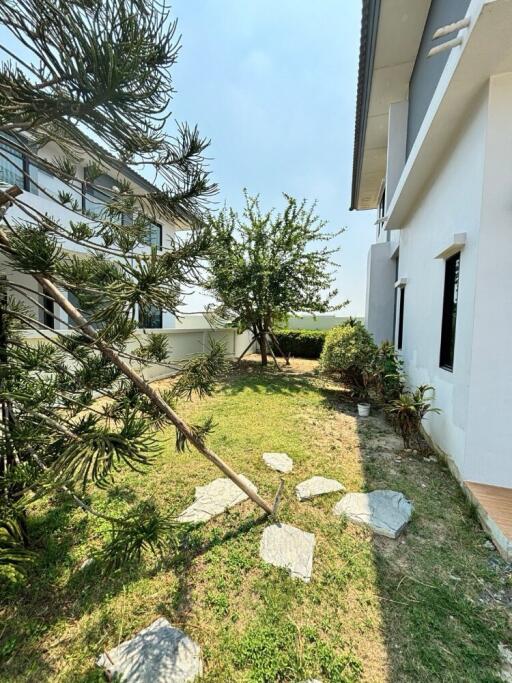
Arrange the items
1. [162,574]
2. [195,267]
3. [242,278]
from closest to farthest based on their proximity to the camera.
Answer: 1. [195,267]
2. [162,574]
3. [242,278]

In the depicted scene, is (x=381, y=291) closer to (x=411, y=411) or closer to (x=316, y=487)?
(x=411, y=411)

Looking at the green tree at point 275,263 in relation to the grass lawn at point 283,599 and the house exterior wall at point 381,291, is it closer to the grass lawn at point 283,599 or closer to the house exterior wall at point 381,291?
the house exterior wall at point 381,291

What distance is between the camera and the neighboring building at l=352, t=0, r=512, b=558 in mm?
2943

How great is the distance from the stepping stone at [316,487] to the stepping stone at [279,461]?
15.7 inches

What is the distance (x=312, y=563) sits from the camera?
7.91 feet

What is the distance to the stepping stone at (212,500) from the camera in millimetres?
2945

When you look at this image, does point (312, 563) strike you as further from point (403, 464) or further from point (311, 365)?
point (311, 365)

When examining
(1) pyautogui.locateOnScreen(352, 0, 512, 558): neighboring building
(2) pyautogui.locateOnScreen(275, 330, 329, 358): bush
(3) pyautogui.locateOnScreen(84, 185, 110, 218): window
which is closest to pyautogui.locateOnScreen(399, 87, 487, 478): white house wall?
(1) pyautogui.locateOnScreen(352, 0, 512, 558): neighboring building

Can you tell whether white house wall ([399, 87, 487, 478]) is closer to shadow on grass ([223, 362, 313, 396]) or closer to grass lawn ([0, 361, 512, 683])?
grass lawn ([0, 361, 512, 683])

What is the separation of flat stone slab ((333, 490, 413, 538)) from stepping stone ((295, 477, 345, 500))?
8.0 inches

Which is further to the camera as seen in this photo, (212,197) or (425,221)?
(425,221)

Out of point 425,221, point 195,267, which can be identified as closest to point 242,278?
point 425,221

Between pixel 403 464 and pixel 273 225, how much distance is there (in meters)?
9.10

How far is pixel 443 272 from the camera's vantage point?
4395 millimetres
